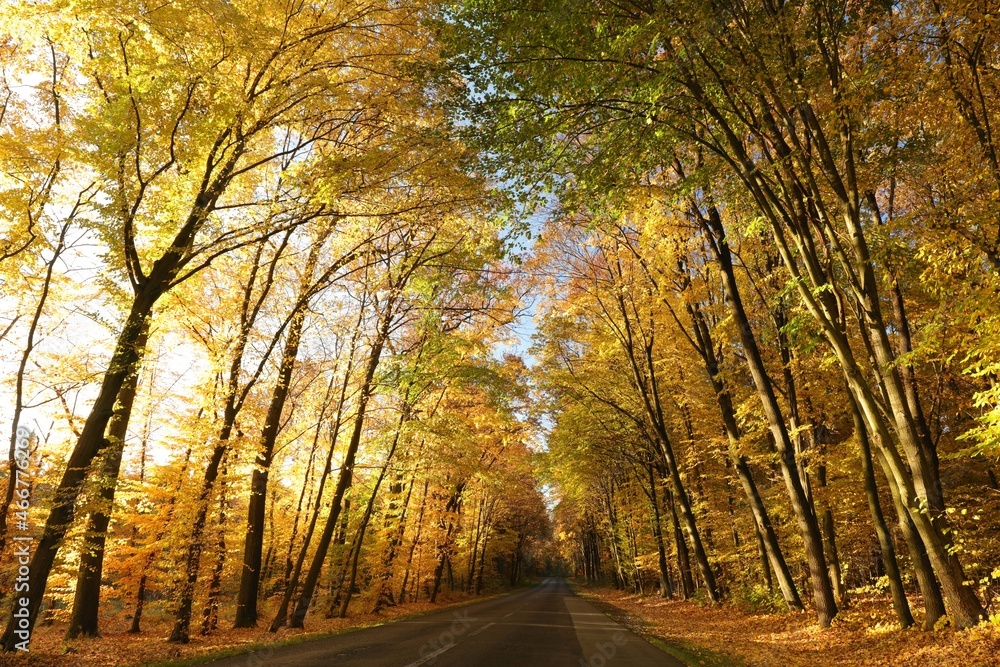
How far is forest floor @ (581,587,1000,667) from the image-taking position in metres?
6.47

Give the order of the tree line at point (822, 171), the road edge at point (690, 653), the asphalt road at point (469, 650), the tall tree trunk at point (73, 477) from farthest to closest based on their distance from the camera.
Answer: the road edge at point (690, 653), the asphalt road at point (469, 650), the tall tree trunk at point (73, 477), the tree line at point (822, 171)

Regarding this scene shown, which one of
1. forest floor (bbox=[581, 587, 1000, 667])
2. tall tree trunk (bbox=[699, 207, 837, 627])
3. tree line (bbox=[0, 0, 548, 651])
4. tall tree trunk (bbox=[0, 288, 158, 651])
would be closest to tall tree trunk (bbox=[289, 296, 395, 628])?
tree line (bbox=[0, 0, 548, 651])

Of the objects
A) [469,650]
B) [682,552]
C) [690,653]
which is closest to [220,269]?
[469,650]

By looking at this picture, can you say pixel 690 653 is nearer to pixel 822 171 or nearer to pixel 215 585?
pixel 822 171

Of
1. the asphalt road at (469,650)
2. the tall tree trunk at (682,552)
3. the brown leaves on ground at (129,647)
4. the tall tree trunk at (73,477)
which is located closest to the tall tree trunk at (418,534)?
the brown leaves on ground at (129,647)

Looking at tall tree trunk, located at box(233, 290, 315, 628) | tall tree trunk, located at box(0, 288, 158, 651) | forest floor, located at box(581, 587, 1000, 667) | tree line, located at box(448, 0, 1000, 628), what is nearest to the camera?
forest floor, located at box(581, 587, 1000, 667)

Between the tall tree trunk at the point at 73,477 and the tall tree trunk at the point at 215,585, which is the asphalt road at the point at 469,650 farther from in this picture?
the tall tree trunk at the point at 215,585

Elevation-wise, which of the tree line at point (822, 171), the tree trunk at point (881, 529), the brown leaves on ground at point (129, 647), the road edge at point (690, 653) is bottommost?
the road edge at point (690, 653)

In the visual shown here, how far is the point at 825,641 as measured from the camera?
9.41 metres

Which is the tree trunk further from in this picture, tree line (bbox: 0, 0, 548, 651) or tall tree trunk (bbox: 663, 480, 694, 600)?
tall tree trunk (bbox: 663, 480, 694, 600)

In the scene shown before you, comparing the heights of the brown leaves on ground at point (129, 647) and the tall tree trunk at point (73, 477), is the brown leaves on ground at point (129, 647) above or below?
below

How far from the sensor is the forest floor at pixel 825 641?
255 inches

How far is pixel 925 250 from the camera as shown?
727 cm

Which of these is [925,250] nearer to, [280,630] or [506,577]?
[280,630]
